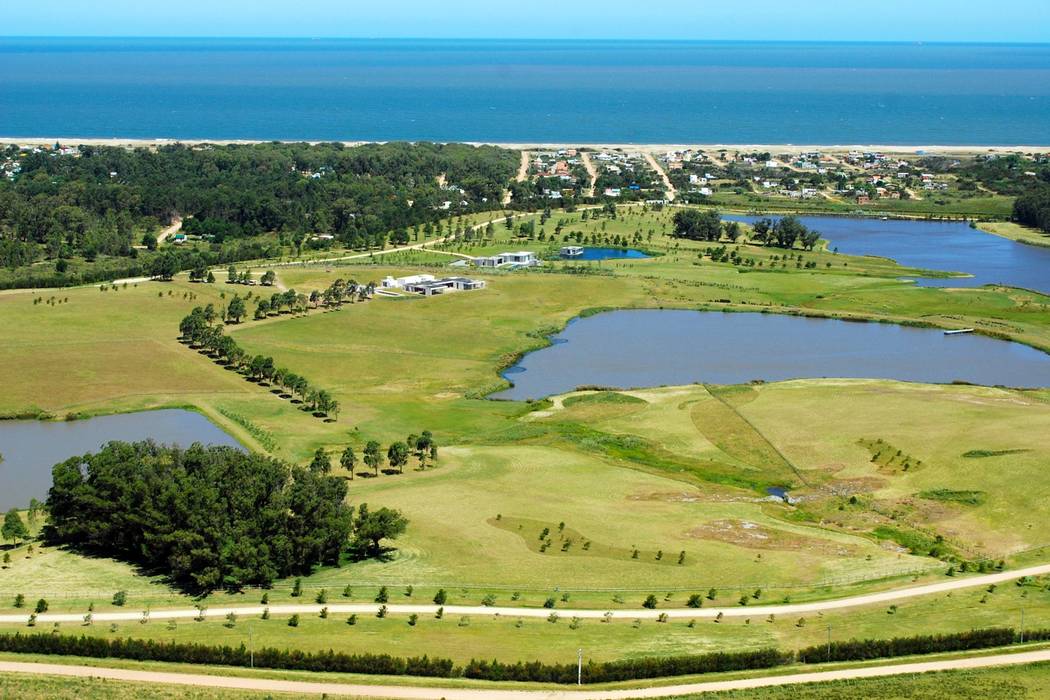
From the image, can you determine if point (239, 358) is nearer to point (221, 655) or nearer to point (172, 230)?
point (221, 655)

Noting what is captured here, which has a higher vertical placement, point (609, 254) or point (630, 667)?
point (609, 254)

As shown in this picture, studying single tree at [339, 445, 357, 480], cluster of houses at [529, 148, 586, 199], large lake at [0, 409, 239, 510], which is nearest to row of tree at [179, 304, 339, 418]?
large lake at [0, 409, 239, 510]

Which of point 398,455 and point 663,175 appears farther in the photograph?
point 663,175

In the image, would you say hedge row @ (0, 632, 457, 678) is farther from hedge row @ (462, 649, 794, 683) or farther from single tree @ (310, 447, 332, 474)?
single tree @ (310, 447, 332, 474)

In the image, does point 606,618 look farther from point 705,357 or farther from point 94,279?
point 94,279

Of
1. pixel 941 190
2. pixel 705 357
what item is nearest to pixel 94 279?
pixel 705 357

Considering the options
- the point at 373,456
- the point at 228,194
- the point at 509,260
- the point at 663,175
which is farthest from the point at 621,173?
the point at 373,456
